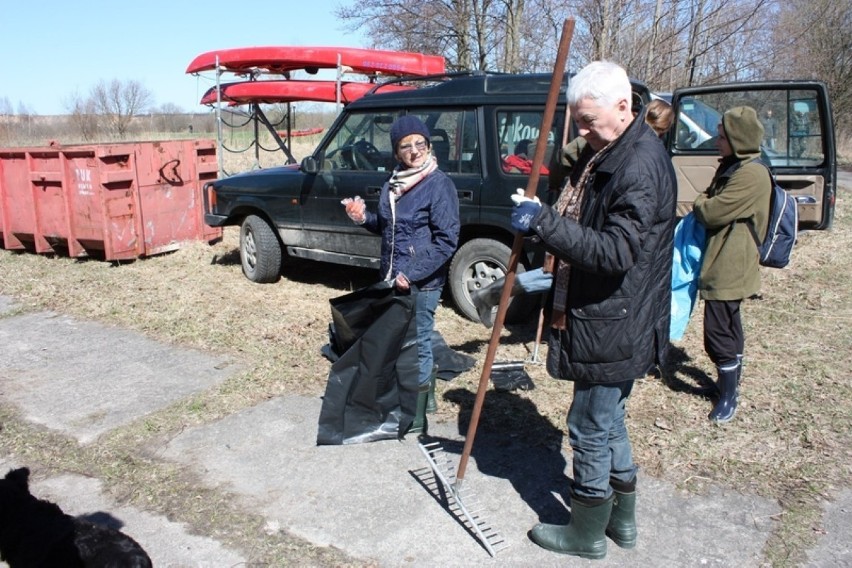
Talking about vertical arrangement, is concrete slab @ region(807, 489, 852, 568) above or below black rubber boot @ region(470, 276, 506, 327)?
below

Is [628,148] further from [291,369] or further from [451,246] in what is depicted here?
[291,369]

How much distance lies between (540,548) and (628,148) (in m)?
1.73

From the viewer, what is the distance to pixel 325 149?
686 centimetres

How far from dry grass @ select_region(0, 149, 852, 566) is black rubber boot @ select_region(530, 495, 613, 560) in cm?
73

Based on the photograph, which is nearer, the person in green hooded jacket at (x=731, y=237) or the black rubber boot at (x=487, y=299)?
the person in green hooded jacket at (x=731, y=237)

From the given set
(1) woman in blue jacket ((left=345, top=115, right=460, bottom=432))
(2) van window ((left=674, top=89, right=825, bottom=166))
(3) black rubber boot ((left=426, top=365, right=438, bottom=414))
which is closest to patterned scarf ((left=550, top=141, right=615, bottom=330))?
(1) woman in blue jacket ((left=345, top=115, right=460, bottom=432))

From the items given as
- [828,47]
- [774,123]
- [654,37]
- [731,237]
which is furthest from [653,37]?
[828,47]

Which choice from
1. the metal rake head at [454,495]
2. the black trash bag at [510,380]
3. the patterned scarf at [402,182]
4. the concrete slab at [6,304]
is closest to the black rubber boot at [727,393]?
the black trash bag at [510,380]

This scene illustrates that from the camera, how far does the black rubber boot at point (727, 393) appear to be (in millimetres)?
4230

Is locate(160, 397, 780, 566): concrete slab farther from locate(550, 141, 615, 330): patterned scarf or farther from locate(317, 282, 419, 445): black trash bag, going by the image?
locate(550, 141, 615, 330): patterned scarf

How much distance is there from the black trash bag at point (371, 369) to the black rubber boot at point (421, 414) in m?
0.06

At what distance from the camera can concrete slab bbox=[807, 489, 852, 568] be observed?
2.95 meters

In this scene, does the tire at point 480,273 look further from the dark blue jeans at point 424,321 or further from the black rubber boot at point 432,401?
the dark blue jeans at point 424,321

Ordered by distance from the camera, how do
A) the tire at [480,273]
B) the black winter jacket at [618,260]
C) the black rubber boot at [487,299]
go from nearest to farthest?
the black winter jacket at [618,260]
the black rubber boot at [487,299]
the tire at [480,273]
